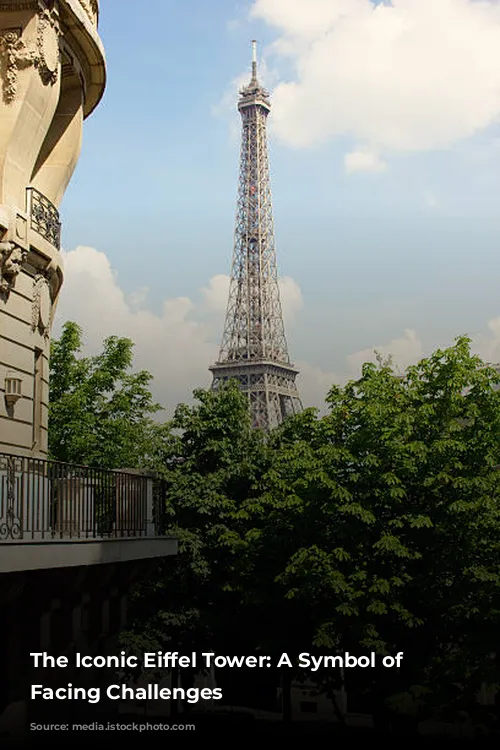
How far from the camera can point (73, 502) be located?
1527 cm

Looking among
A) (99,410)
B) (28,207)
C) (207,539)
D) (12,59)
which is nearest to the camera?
(12,59)

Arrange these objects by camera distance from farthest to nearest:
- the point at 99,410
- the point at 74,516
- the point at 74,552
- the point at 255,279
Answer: the point at 255,279
the point at 99,410
the point at 74,516
the point at 74,552

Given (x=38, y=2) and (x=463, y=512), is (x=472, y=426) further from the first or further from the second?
(x=38, y=2)

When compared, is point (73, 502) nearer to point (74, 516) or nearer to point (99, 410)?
point (74, 516)

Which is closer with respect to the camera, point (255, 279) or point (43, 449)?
point (43, 449)

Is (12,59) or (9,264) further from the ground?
(12,59)

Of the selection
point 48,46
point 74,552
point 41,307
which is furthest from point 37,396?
point 48,46

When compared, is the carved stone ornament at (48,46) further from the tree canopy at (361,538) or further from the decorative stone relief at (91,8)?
the tree canopy at (361,538)

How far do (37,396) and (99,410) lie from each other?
15.8 metres

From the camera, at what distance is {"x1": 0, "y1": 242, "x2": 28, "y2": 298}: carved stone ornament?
56.2ft

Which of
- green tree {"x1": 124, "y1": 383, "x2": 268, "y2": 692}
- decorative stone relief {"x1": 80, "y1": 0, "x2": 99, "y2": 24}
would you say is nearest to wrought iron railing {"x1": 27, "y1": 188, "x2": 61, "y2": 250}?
decorative stone relief {"x1": 80, "y1": 0, "x2": 99, "y2": 24}

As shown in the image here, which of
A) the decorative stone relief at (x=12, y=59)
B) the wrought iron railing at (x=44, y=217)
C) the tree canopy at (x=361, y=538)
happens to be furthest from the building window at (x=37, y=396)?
the tree canopy at (x=361, y=538)

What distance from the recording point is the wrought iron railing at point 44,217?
→ 61.1 ft

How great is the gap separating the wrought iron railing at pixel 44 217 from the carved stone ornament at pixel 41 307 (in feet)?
2.96
